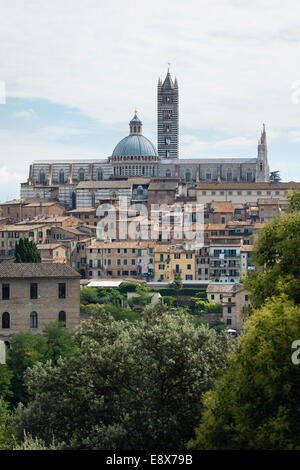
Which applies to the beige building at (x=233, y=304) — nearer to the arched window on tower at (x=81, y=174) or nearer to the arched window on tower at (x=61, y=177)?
the arched window on tower at (x=81, y=174)

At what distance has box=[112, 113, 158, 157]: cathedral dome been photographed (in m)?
76.4

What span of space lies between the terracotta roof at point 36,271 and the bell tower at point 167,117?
54.9 m

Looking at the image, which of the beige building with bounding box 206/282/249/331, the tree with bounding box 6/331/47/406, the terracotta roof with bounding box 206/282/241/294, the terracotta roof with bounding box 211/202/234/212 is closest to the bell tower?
the terracotta roof with bounding box 211/202/234/212

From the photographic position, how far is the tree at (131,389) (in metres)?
12.2

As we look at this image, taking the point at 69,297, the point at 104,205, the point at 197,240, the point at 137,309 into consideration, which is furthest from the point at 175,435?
the point at 104,205

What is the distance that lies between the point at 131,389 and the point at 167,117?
7282 centimetres

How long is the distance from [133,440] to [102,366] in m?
1.79

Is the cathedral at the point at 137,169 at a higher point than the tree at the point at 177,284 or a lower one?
higher

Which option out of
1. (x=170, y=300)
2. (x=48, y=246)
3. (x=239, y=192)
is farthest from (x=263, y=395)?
(x=239, y=192)

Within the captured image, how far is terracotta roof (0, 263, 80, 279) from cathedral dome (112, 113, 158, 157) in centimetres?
4627

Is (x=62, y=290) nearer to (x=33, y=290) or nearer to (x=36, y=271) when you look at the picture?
(x=33, y=290)

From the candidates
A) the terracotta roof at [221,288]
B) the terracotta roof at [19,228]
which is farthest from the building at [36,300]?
the terracotta roof at [19,228]

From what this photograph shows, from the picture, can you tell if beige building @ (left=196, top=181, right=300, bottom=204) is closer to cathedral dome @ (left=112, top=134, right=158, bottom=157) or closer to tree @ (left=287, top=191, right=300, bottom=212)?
cathedral dome @ (left=112, top=134, right=158, bottom=157)

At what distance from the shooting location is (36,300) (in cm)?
2975
